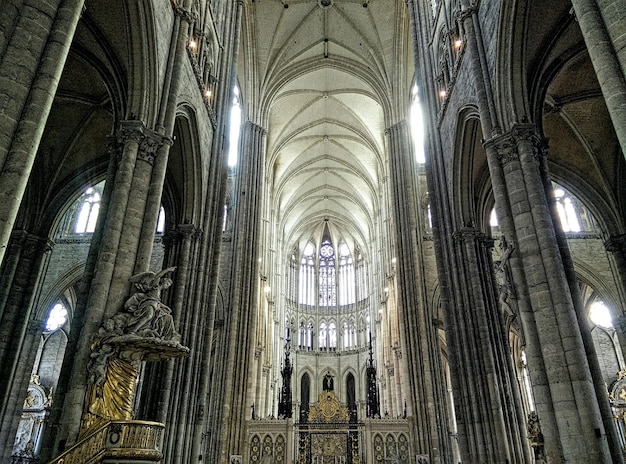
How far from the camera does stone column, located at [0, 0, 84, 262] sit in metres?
5.52

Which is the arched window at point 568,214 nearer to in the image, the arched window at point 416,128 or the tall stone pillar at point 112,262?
the arched window at point 416,128

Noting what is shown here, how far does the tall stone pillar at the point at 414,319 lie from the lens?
19969mm

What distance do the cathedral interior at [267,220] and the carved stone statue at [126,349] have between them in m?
0.04

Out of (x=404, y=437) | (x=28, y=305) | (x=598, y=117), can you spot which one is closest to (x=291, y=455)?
(x=404, y=437)

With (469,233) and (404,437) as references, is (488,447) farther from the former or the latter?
(404,437)

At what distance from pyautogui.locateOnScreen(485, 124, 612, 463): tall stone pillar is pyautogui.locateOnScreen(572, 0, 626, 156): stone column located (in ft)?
11.6

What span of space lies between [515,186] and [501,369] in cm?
558

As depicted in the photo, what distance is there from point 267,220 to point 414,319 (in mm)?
15019

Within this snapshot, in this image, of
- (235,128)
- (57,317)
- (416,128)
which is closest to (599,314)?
(416,128)

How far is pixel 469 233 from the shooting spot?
1485 centimetres

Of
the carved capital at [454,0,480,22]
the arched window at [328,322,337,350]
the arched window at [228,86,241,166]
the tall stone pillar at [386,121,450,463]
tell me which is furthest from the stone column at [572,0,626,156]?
the arched window at [328,322,337,350]

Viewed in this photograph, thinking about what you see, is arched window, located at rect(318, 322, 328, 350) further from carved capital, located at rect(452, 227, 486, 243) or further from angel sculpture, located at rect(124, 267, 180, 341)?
angel sculpture, located at rect(124, 267, 180, 341)

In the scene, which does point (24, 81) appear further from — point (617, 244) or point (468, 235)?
point (617, 244)

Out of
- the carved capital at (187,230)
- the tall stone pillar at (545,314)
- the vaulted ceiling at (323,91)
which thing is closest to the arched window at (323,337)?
the vaulted ceiling at (323,91)
